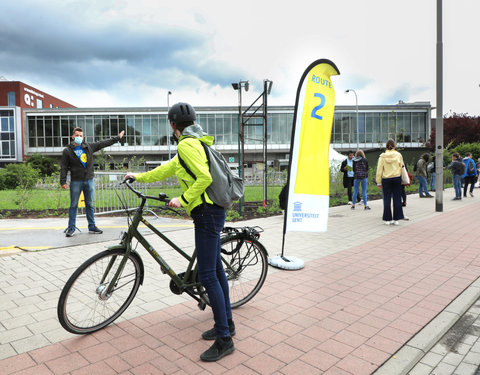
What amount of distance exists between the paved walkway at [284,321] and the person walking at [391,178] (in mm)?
2831

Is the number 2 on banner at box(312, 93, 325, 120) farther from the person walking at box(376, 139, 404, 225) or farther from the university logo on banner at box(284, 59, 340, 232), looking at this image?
the person walking at box(376, 139, 404, 225)

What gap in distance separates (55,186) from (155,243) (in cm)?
810

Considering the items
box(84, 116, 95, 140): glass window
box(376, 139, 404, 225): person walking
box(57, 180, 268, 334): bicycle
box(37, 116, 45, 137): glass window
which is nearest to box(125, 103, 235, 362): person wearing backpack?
box(57, 180, 268, 334): bicycle

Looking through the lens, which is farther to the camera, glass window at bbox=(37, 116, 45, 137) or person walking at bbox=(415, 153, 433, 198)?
glass window at bbox=(37, 116, 45, 137)

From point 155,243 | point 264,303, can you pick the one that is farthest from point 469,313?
point 155,243

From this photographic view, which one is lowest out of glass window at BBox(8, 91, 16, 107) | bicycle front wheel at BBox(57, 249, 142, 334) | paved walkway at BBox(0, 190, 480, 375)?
paved walkway at BBox(0, 190, 480, 375)

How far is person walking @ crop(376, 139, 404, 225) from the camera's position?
8.88 metres

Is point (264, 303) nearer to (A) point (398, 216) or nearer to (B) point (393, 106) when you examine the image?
(A) point (398, 216)

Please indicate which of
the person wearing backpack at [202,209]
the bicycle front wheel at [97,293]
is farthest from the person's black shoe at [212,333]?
the bicycle front wheel at [97,293]

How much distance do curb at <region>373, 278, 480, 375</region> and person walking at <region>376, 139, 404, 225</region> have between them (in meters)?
4.77

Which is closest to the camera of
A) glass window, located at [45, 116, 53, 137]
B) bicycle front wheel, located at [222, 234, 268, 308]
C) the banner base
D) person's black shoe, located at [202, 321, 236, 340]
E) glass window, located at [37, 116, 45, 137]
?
person's black shoe, located at [202, 321, 236, 340]

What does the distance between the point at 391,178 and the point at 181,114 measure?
7293 millimetres

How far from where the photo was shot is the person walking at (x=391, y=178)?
8.88 metres

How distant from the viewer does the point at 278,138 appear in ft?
182
